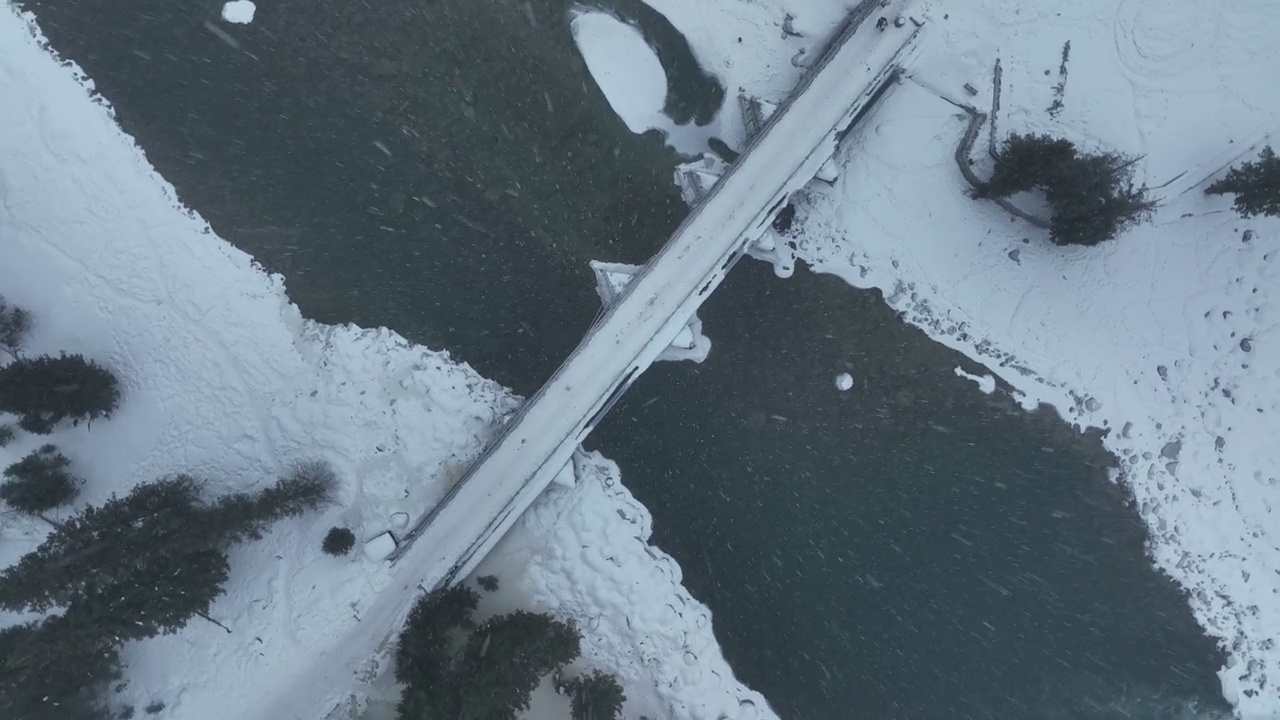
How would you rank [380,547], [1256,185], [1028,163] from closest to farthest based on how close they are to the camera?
[380,547], [1256,185], [1028,163]

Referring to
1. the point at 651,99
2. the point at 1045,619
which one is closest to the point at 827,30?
the point at 651,99

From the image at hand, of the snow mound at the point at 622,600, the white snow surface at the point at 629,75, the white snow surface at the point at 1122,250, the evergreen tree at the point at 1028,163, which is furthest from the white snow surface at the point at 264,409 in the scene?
the evergreen tree at the point at 1028,163

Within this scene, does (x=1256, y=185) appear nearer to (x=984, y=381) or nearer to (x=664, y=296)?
(x=984, y=381)

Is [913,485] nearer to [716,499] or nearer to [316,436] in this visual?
[716,499]

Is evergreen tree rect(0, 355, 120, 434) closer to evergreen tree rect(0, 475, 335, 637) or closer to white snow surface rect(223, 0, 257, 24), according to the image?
evergreen tree rect(0, 475, 335, 637)

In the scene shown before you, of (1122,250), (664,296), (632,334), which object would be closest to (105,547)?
(632,334)
